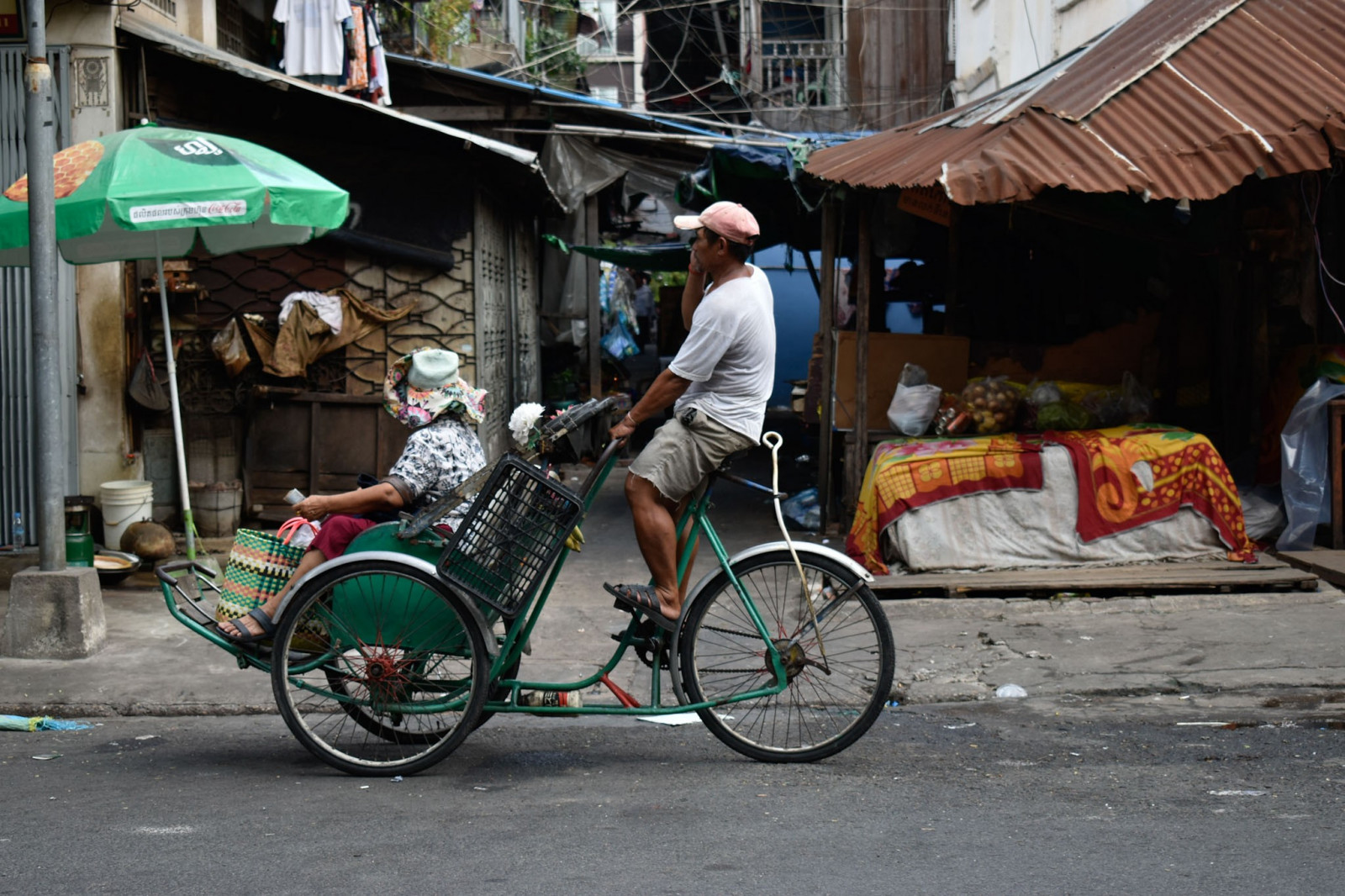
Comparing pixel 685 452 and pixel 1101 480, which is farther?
pixel 1101 480

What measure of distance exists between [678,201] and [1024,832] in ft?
28.7

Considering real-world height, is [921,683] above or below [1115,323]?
below

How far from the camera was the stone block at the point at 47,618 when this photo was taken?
6379 millimetres

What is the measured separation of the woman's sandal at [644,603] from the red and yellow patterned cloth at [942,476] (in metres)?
3.59

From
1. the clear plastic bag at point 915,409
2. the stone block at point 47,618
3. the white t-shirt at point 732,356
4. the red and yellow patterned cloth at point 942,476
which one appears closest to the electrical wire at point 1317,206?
the red and yellow patterned cloth at point 942,476

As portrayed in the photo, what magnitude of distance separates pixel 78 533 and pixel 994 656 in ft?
17.5

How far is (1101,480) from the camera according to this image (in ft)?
25.8

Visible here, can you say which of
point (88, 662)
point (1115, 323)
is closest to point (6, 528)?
point (88, 662)

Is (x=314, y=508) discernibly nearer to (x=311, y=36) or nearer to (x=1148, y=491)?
(x=1148, y=491)

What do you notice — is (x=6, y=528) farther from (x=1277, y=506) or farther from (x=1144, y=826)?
(x=1277, y=506)

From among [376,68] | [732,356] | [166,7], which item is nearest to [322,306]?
[166,7]

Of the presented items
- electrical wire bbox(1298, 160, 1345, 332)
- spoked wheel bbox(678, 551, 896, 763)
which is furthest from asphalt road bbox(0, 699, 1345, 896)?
electrical wire bbox(1298, 160, 1345, 332)

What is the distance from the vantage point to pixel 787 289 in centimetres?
2359

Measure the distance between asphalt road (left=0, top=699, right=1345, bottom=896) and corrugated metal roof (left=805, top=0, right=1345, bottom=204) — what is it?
3.33m
